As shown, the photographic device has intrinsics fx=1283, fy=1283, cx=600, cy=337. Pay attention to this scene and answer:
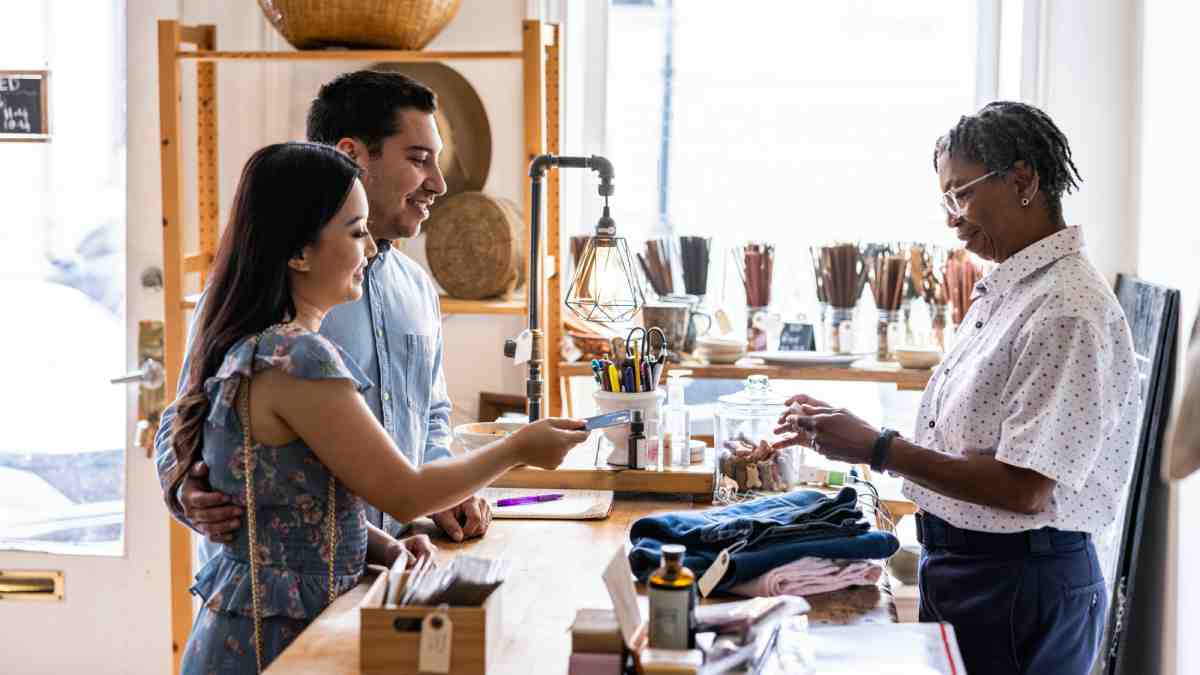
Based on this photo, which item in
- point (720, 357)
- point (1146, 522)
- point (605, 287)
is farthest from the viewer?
point (720, 357)

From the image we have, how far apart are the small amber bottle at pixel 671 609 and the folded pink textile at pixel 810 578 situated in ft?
1.22

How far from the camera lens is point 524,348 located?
266cm

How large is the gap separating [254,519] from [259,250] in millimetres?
372

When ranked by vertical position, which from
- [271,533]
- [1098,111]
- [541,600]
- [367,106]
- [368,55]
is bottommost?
[541,600]

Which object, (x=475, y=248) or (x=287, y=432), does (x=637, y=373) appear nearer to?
(x=287, y=432)

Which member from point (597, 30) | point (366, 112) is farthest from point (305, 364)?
point (597, 30)

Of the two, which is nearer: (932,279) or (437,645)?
(437,645)

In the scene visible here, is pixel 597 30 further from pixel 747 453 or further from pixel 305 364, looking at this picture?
pixel 305 364

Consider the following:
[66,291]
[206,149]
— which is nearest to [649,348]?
[206,149]

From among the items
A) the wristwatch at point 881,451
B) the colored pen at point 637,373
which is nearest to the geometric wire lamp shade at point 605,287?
the colored pen at point 637,373

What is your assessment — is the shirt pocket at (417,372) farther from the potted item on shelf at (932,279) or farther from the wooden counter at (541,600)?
the potted item on shelf at (932,279)

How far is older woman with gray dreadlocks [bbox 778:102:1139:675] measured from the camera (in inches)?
76.0

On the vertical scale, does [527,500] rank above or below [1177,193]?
below

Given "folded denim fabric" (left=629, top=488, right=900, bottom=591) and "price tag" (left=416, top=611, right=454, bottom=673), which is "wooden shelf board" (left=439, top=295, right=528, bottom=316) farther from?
"price tag" (left=416, top=611, right=454, bottom=673)
